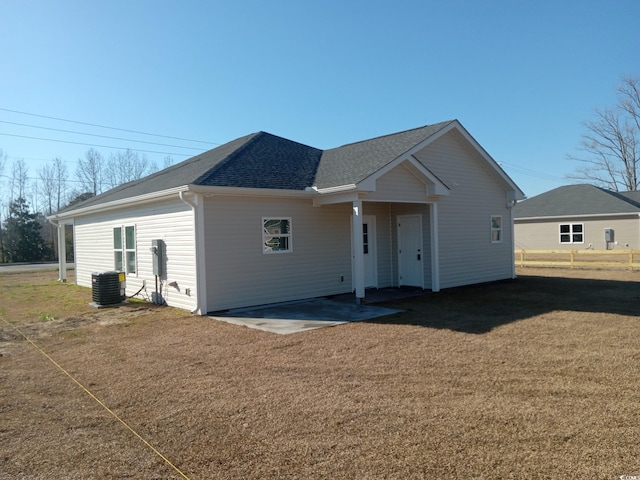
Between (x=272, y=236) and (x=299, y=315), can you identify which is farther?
(x=272, y=236)

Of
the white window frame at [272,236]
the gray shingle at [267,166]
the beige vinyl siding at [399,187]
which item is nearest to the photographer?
the gray shingle at [267,166]

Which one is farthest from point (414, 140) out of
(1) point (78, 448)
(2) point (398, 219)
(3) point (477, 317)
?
(1) point (78, 448)

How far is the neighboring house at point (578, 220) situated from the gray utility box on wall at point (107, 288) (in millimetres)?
25170

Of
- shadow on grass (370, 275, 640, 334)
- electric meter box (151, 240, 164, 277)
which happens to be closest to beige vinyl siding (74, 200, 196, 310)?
electric meter box (151, 240, 164, 277)

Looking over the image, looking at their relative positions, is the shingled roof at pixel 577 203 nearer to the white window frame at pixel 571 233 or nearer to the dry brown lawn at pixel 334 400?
the white window frame at pixel 571 233

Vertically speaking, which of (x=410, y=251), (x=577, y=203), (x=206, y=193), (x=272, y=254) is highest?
(x=577, y=203)

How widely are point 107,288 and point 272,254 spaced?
4777mm

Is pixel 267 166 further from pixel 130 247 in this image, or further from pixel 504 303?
pixel 504 303

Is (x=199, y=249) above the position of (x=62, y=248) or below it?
below

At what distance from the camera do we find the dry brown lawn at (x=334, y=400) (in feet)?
11.5

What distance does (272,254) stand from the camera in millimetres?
11180

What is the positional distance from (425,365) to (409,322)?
2.85 meters

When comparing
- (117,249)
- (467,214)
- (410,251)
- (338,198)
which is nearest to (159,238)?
(117,249)

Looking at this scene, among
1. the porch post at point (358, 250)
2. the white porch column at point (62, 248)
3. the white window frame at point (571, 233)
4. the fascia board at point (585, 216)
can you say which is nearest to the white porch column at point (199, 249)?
the porch post at point (358, 250)
